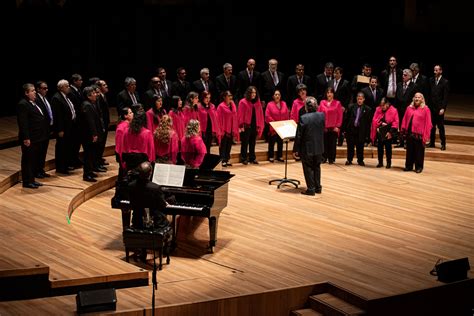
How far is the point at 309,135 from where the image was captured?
29.5 ft

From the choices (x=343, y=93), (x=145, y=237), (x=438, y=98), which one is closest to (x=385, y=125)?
(x=343, y=93)

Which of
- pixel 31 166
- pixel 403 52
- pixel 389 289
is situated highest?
pixel 403 52

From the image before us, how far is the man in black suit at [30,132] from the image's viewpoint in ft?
27.6

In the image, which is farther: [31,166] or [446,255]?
[31,166]

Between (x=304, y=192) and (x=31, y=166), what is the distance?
307 centimetres

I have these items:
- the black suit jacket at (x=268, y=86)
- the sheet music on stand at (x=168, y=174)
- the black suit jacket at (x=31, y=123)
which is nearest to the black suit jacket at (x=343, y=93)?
the black suit jacket at (x=268, y=86)

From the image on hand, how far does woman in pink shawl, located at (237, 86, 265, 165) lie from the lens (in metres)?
10.6

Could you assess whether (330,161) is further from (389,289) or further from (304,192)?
(389,289)

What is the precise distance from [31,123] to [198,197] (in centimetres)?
261

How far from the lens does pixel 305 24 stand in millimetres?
13578

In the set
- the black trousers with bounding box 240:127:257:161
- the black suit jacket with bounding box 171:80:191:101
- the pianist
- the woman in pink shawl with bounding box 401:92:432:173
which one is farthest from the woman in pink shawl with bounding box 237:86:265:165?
the pianist

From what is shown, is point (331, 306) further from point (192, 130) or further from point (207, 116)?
point (207, 116)

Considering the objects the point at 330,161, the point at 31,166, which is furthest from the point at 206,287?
the point at 330,161

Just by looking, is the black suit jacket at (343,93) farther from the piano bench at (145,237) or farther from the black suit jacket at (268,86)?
the piano bench at (145,237)
